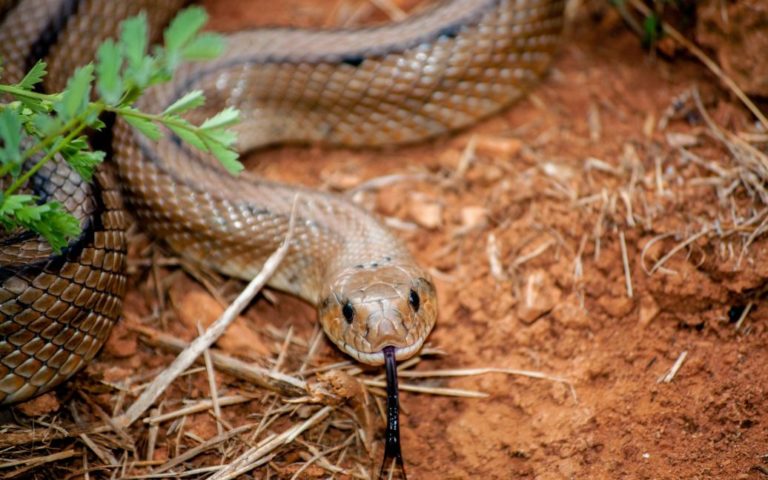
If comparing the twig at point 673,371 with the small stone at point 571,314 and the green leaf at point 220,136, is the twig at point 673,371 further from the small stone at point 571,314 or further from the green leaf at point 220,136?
the green leaf at point 220,136

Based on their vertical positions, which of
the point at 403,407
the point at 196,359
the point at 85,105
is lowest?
the point at 403,407

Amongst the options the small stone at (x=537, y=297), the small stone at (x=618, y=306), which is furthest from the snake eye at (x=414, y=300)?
the small stone at (x=618, y=306)

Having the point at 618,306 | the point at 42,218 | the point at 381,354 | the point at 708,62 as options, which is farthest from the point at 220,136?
the point at 708,62

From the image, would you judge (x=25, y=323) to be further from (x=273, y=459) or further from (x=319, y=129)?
(x=319, y=129)

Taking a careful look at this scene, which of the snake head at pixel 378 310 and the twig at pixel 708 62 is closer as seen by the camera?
the snake head at pixel 378 310

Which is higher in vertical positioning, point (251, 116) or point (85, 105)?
point (85, 105)

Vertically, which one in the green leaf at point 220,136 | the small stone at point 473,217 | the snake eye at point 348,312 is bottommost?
the small stone at point 473,217

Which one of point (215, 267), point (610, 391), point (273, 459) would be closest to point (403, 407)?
point (273, 459)
